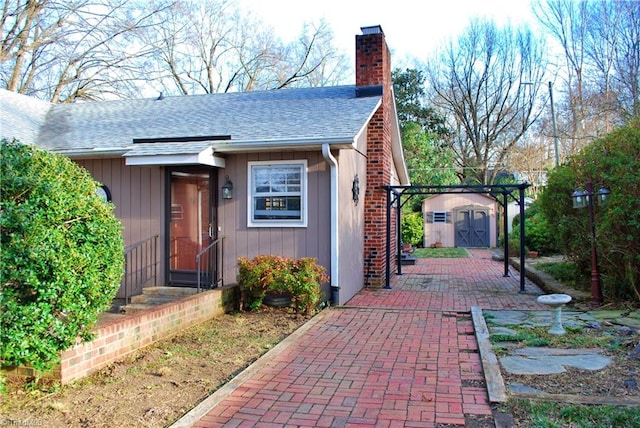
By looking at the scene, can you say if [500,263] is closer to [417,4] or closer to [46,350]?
[417,4]

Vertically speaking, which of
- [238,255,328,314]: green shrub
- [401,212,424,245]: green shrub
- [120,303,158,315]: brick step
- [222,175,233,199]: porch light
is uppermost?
[222,175,233,199]: porch light

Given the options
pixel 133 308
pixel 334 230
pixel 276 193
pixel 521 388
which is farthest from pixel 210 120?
pixel 521 388

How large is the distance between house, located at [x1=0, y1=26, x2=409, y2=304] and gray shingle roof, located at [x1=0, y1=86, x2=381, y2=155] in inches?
1.5

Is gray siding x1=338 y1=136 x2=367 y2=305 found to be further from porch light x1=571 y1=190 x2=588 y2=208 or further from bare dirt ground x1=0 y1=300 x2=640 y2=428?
porch light x1=571 y1=190 x2=588 y2=208

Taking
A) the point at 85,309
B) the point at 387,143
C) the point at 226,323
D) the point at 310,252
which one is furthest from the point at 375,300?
the point at 85,309

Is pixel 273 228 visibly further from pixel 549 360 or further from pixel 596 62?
pixel 596 62

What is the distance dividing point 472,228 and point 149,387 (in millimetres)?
22631

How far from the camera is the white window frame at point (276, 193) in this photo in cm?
843

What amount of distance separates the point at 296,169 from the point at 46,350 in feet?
16.9

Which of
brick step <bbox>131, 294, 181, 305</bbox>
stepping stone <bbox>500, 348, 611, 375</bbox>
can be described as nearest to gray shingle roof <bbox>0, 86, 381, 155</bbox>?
brick step <bbox>131, 294, 181, 305</bbox>

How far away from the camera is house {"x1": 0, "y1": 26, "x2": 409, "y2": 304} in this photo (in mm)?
8305

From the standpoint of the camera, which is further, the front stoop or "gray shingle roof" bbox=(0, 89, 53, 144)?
"gray shingle roof" bbox=(0, 89, 53, 144)

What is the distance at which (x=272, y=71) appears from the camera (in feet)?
91.1

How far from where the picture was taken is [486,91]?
107ft
